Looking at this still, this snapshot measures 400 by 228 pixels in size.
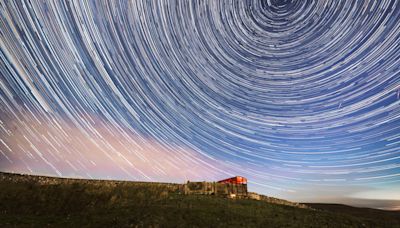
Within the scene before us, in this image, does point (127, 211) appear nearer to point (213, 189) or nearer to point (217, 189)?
point (213, 189)

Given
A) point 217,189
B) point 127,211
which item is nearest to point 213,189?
point 217,189

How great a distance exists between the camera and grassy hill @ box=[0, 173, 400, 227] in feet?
69.7

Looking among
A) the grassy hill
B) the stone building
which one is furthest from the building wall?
the grassy hill

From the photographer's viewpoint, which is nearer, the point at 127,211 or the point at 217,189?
the point at 127,211

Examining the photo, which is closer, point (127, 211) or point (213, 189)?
point (127, 211)

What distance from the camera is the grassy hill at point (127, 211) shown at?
21.2m

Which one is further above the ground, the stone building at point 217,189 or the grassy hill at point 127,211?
the stone building at point 217,189

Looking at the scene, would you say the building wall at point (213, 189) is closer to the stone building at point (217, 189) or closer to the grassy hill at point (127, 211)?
the stone building at point (217, 189)

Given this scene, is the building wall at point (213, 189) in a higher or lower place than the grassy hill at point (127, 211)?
higher

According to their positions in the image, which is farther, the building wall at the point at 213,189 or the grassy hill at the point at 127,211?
the building wall at the point at 213,189

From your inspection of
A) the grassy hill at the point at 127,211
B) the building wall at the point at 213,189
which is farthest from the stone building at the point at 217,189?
the grassy hill at the point at 127,211

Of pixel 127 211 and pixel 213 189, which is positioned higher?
pixel 213 189

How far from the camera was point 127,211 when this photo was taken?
76.4 ft

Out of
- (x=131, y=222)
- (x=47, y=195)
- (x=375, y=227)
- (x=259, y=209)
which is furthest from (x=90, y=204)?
(x=375, y=227)
